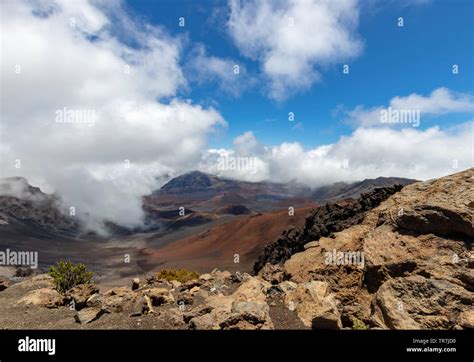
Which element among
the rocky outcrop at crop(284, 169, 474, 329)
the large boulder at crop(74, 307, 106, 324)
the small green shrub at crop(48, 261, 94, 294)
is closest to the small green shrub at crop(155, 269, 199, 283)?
the small green shrub at crop(48, 261, 94, 294)

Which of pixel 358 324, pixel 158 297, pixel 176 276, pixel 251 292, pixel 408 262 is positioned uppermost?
pixel 408 262

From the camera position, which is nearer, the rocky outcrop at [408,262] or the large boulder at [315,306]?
the rocky outcrop at [408,262]

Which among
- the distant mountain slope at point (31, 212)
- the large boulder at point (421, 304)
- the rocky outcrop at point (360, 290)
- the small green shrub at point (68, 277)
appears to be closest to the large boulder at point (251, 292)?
the rocky outcrop at point (360, 290)

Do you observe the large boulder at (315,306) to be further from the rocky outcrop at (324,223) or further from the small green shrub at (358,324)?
the rocky outcrop at (324,223)

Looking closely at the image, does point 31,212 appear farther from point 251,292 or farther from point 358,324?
point 358,324

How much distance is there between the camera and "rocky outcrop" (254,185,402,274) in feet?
56.0

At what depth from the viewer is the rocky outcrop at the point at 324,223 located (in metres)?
17.1

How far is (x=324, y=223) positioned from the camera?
62.9 ft

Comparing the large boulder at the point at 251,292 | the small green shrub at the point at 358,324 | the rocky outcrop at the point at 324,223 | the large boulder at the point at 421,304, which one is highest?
the rocky outcrop at the point at 324,223

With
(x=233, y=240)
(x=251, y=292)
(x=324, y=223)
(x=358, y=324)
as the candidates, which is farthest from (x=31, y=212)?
(x=358, y=324)
